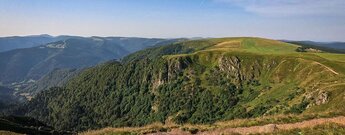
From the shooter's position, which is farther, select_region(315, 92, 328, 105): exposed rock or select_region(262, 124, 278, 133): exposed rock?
select_region(315, 92, 328, 105): exposed rock

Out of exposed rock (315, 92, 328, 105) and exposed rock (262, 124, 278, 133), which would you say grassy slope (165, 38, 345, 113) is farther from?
exposed rock (262, 124, 278, 133)

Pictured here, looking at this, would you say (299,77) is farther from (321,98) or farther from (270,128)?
(270,128)

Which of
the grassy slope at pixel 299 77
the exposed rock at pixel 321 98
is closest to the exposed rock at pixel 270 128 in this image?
the grassy slope at pixel 299 77

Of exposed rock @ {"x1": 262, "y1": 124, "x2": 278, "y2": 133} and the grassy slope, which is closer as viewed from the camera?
exposed rock @ {"x1": 262, "y1": 124, "x2": 278, "y2": 133}

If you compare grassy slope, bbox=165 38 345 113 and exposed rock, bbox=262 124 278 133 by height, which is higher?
exposed rock, bbox=262 124 278 133

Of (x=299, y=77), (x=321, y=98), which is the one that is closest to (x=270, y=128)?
(x=321, y=98)

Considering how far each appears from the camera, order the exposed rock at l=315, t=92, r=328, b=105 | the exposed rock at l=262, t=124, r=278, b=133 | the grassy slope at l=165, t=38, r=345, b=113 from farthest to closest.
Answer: the grassy slope at l=165, t=38, r=345, b=113, the exposed rock at l=315, t=92, r=328, b=105, the exposed rock at l=262, t=124, r=278, b=133

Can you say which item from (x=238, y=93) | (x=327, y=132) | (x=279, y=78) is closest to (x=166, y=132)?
(x=327, y=132)

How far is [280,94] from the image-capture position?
470 ft

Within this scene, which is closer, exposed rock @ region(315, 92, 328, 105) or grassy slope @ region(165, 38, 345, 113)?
exposed rock @ region(315, 92, 328, 105)

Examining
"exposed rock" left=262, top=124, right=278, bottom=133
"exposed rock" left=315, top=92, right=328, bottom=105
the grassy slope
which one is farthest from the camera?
the grassy slope

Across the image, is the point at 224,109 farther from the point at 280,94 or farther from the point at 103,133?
the point at 103,133

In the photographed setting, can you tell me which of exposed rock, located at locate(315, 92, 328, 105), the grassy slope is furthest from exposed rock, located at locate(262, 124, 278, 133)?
exposed rock, located at locate(315, 92, 328, 105)

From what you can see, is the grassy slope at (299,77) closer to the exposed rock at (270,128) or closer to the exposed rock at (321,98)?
the exposed rock at (321,98)
